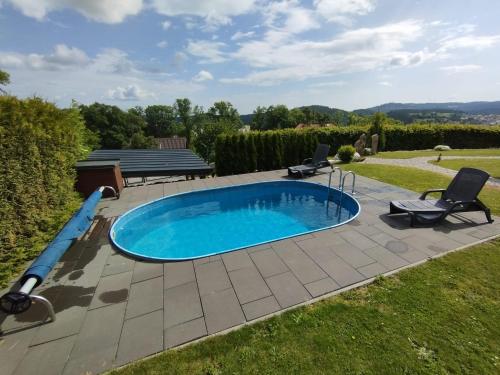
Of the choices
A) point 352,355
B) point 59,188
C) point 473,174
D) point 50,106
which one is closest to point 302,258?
point 352,355

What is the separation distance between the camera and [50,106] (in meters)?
6.94

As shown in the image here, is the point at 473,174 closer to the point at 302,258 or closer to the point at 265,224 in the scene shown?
the point at 302,258

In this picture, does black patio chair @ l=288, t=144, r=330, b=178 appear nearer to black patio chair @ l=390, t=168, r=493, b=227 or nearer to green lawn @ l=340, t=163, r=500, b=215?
green lawn @ l=340, t=163, r=500, b=215

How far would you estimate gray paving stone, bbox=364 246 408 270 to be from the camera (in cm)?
449

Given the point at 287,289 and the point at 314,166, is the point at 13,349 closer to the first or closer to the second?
the point at 287,289

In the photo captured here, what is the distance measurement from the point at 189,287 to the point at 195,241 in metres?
3.13

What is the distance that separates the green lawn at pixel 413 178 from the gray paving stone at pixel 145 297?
8.41 m

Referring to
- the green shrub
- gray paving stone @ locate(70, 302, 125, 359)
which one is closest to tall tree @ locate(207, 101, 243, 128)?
the green shrub

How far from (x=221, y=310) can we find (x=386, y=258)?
3.28 metres

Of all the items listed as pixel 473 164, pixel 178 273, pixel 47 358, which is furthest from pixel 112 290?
pixel 473 164

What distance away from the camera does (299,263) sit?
4.61 metres

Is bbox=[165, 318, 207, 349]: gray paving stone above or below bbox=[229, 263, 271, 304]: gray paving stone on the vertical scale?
above

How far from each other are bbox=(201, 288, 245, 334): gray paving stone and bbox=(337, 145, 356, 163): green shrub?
485 inches

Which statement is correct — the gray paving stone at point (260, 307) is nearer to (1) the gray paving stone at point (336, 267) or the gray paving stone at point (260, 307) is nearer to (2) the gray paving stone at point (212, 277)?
(2) the gray paving stone at point (212, 277)
